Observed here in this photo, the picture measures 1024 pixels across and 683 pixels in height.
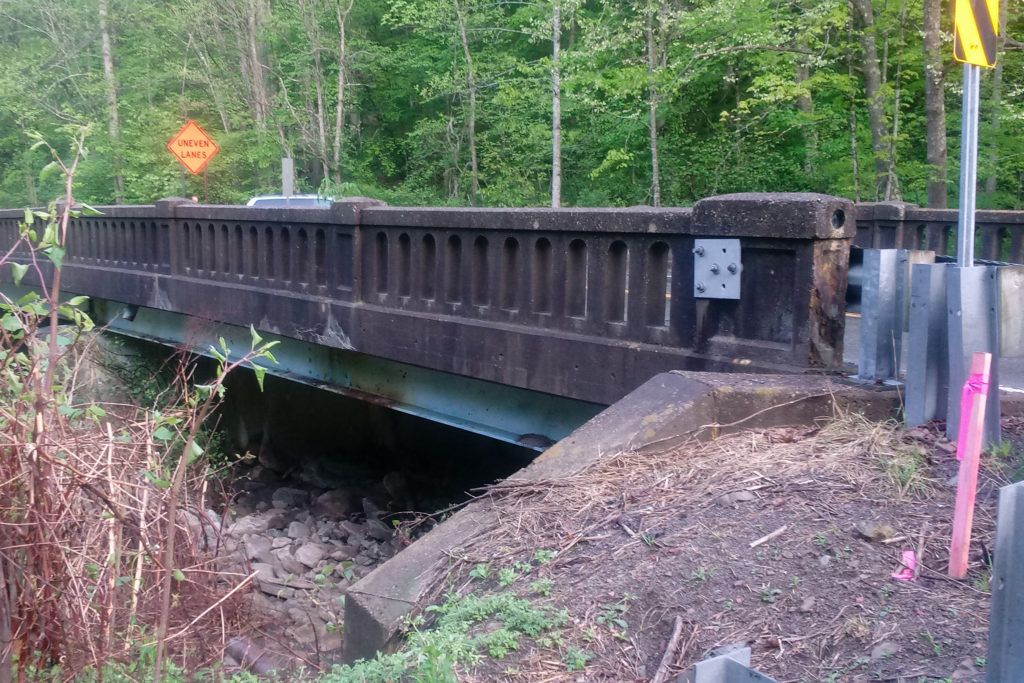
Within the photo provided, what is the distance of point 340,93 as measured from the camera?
2873 cm

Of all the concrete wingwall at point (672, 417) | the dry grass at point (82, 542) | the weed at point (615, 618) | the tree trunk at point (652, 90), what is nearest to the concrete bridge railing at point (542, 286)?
the concrete wingwall at point (672, 417)

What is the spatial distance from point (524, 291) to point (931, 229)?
5565mm

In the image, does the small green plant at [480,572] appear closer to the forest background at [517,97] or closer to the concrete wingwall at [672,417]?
the concrete wingwall at [672,417]

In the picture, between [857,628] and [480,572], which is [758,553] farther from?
[480,572]

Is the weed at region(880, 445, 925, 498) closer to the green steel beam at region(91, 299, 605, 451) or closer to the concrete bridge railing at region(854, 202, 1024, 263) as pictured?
the green steel beam at region(91, 299, 605, 451)

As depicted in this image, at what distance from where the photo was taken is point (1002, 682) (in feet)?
7.34

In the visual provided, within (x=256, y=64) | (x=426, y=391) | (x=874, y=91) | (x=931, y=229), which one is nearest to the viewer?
(x=426, y=391)

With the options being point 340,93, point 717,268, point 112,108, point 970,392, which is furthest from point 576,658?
point 112,108

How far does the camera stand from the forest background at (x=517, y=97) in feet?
59.2

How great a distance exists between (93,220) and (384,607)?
11.8 m

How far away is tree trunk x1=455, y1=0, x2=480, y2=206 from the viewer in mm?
25991

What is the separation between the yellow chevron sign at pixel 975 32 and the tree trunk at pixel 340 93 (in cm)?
2567

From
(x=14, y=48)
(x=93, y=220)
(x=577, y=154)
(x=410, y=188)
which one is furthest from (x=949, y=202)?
(x=14, y=48)

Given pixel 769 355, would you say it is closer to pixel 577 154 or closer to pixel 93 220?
pixel 93 220
